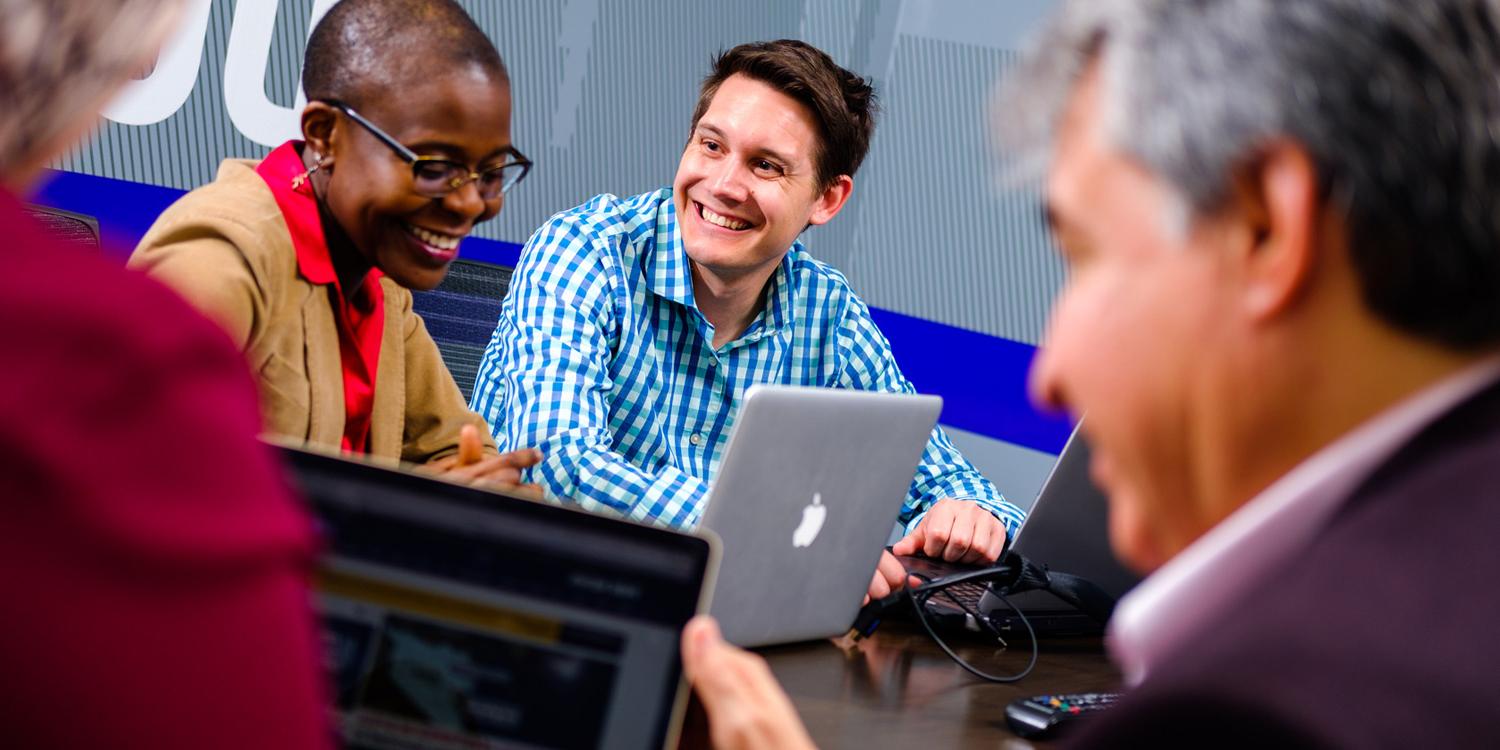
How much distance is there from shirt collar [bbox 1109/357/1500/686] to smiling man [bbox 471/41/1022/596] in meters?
1.45

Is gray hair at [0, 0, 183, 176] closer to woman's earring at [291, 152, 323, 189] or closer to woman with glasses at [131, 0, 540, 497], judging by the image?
woman with glasses at [131, 0, 540, 497]

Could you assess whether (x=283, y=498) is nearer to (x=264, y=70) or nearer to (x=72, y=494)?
(x=72, y=494)

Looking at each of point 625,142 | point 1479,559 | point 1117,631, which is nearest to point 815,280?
point 625,142

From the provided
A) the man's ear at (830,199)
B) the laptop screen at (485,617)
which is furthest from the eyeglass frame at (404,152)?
the man's ear at (830,199)

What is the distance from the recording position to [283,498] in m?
0.52

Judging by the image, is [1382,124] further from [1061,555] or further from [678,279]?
[678,279]

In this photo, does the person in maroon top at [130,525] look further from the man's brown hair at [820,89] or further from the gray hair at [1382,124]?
the man's brown hair at [820,89]

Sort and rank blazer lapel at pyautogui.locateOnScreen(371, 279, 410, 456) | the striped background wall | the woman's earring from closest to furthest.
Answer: the woman's earring < blazer lapel at pyautogui.locateOnScreen(371, 279, 410, 456) < the striped background wall

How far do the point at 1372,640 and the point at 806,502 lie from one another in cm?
110

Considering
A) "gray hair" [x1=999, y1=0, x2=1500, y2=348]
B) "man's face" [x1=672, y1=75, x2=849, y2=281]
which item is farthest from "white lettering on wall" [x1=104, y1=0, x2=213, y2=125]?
"gray hair" [x1=999, y1=0, x2=1500, y2=348]

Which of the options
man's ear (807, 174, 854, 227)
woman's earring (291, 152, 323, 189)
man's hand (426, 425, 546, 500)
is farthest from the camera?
man's ear (807, 174, 854, 227)

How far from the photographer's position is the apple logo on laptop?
5.15ft

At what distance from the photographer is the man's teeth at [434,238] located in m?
1.62

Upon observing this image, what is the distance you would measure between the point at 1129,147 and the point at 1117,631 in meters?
0.25
